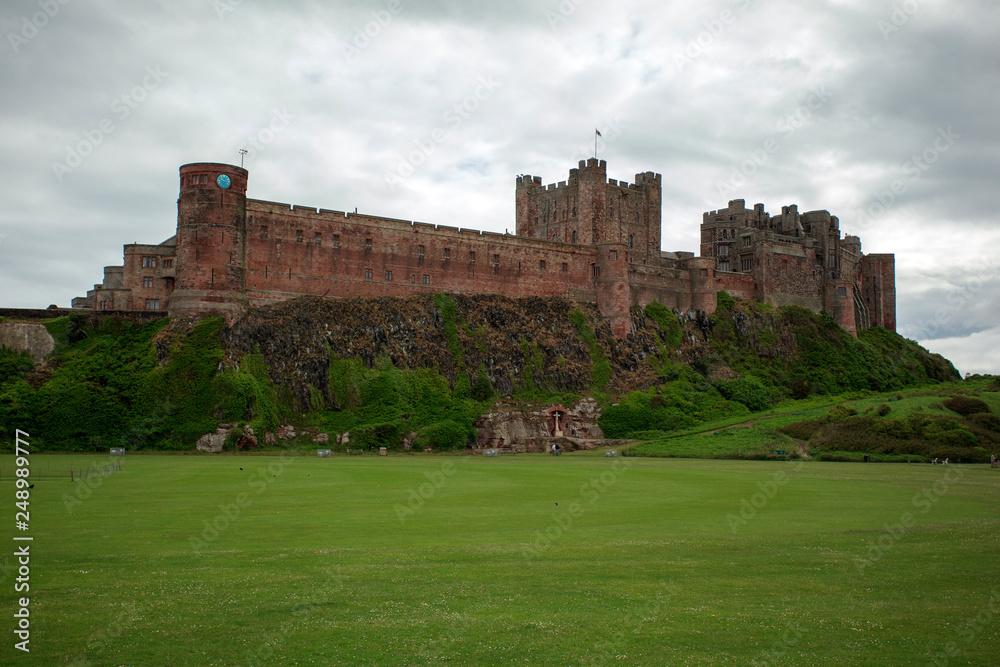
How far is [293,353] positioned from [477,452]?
53.3ft

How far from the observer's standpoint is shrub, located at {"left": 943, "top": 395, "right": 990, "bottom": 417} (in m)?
61.3

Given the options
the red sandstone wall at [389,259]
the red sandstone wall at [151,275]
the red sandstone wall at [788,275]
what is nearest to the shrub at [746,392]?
the red sandstone wall at [389,259]

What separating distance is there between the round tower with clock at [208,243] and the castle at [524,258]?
0.28ft

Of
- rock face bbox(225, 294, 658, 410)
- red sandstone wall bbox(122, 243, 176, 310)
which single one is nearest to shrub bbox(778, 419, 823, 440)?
rock face bbox(225, 294, 658, 410)

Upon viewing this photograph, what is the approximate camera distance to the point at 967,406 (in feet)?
203

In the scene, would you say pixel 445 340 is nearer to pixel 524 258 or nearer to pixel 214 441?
pixel 524 258

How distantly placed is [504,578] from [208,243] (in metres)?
55.9

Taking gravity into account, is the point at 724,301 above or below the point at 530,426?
above

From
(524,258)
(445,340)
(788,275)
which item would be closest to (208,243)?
(445,340)

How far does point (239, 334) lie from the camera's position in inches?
2534

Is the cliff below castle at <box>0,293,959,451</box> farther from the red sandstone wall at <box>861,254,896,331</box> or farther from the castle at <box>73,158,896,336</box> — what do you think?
the red sandstone wall at <box>861,254,896,331</box>

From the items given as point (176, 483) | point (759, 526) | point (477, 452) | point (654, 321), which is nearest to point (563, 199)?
point (654, 321)

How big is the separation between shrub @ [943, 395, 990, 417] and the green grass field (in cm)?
3576

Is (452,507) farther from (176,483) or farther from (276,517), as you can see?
(176,483)
